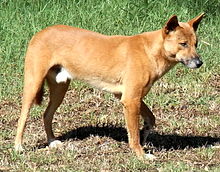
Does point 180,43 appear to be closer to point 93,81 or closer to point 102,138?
point 93,81

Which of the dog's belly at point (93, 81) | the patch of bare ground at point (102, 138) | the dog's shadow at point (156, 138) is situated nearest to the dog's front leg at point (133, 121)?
the patch of bare ground at point (102, 138)

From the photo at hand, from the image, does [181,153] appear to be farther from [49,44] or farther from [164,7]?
[164,7]

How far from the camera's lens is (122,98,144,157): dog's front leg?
23.1ft

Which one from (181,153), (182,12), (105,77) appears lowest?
(181,153)

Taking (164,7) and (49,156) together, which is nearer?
(49,156)

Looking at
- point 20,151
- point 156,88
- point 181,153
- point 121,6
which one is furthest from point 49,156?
point 121,6

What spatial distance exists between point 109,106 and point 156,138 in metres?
1.08

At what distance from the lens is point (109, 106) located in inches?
344

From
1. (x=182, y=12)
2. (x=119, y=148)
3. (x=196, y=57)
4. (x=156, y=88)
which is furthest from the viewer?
(x=182, y=12)

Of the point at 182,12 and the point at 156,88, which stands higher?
the point at 182,12

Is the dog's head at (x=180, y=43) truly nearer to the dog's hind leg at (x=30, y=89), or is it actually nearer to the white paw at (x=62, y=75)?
the white paw at (x=62, y=75)

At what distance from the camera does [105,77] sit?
24.1ft

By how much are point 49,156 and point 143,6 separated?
15.6 feet

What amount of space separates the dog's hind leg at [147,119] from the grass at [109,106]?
16 centimetres
